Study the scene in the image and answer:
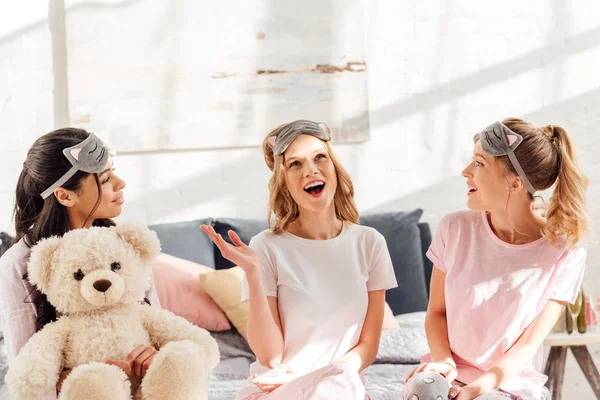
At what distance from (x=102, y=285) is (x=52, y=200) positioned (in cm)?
32

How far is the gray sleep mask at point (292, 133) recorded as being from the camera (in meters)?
1.85

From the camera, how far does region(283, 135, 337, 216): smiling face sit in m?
1.79

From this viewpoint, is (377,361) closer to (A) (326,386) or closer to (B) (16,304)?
(A) (326,386)

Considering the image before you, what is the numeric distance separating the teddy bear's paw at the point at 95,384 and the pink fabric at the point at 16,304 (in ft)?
0.68

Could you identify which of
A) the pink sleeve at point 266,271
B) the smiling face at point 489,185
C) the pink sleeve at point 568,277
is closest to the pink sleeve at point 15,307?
the pink sleeve at point 266,271

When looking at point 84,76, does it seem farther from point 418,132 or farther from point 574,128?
point 574,128

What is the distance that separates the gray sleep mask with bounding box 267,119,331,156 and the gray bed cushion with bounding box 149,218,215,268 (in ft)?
3.55

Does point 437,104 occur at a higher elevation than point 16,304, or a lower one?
higher

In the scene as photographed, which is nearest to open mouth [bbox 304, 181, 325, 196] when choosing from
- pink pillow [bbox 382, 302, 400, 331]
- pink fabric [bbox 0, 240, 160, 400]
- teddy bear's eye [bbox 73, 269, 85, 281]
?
teddy bear's eye [bbox 73, 269, 85, 281]

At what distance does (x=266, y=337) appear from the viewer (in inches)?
66.1

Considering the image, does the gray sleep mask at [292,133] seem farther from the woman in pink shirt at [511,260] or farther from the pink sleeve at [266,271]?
the woman in pink shirt at [511,260]

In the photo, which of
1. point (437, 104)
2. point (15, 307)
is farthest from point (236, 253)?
point (437, 104)

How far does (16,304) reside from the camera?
1.59 meters

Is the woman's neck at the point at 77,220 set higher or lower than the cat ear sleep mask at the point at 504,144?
lower
